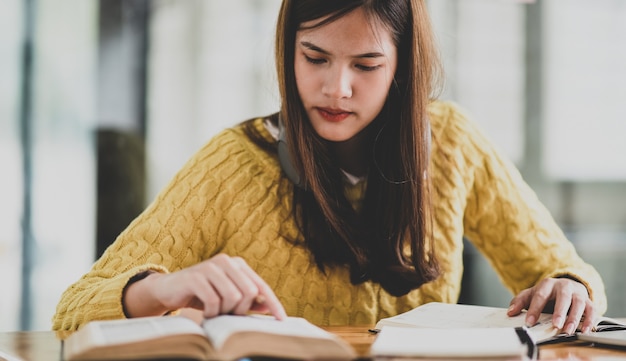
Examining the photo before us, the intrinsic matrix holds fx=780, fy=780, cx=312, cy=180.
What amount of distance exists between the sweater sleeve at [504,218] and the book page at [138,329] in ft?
2.78

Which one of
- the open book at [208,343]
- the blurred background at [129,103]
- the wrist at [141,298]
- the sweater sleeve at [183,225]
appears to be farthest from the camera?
the blurred background at [129,103]

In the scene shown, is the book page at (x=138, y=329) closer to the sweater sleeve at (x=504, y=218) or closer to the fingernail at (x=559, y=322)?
the fingernail at (x=559, y=322)

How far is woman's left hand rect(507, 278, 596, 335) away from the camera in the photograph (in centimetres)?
108

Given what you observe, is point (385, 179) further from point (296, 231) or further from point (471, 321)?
point (471, 321)

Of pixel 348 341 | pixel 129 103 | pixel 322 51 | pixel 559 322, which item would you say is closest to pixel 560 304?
pixel 559 322

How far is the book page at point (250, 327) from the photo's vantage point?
77 centimetres

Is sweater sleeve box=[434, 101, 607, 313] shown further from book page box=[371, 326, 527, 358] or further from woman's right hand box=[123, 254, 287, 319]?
woman's right hand box=[123, 254, 287, 319]

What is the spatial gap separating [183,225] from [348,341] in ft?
1.47

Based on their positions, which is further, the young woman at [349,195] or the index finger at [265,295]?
the young woman at [349,195]

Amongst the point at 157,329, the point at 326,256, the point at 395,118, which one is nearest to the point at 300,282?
the point at 326,256

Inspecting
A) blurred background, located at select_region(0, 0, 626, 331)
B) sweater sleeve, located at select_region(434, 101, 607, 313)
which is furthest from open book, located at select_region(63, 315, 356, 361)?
blurred background, located at select_region(0, 0, 626, 331)

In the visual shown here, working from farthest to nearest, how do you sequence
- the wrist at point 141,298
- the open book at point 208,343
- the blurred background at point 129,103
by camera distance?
the blurred background at point 129,103
the wrist at point 141,298
the open book at point 208,343

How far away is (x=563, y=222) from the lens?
3146mm

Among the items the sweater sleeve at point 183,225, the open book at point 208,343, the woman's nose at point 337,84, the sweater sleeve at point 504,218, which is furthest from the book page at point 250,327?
the sweater sleeve at point 504,218
